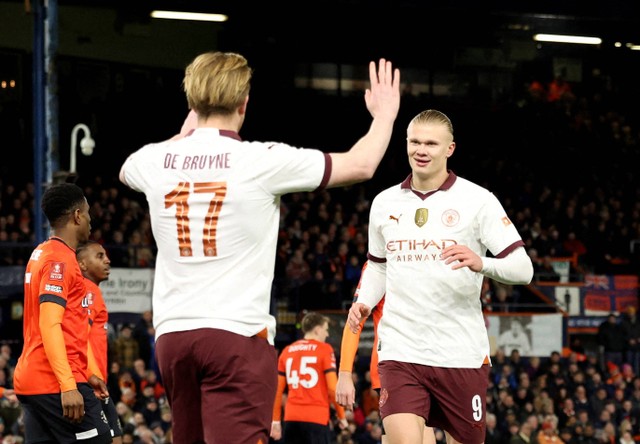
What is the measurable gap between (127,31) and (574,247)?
1276 cm

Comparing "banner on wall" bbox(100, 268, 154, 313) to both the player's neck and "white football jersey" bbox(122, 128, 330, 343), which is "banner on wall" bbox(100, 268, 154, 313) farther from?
"white football jersey" bbox(122, 128, 330, 343)

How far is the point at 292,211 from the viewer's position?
2866cm

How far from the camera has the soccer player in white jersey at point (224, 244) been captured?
4594 millimetres

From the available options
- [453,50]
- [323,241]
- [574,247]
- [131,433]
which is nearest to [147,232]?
[323,241]

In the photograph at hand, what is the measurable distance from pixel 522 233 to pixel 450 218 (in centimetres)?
2424

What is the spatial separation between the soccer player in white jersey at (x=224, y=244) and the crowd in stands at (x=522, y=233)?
10.5 meters

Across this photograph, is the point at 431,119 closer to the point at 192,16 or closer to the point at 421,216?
the point at 421,216

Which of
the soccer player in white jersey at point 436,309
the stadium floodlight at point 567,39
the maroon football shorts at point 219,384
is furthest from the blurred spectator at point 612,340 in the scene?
the maroon football shorts at point 219,384

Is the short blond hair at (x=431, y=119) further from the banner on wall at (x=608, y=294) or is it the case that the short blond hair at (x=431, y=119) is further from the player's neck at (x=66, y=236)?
the banner on wall at (x=608, y=294)

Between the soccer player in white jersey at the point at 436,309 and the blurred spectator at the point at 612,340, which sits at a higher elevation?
the soccer player in white jersey at the point at 436,309

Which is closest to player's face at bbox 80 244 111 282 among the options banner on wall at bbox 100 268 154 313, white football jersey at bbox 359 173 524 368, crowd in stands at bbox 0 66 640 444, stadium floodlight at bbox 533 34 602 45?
white football jersey at bbox 359 173 524 368

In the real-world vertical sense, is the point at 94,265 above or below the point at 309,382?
above

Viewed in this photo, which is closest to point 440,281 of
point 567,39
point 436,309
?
point 436,309

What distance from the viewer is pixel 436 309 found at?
23.6 ft
